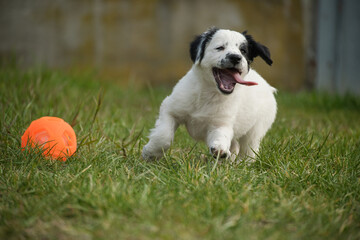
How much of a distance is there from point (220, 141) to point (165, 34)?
200 inches

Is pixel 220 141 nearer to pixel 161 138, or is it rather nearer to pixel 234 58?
pixel 161 138

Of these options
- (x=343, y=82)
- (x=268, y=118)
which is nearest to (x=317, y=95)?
(x=343, y=82)

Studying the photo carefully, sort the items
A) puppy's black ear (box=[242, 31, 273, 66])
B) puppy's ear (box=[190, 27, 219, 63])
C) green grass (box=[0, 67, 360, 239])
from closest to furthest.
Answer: green grass (box=[0, 67, 360, 239])
puppy's ear (box=[190, 27, 219, 63])
puppy's black ear (box=[242, 31, 273, 66])

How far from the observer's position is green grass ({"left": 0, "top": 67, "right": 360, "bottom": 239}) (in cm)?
196

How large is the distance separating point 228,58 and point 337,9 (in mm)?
5319

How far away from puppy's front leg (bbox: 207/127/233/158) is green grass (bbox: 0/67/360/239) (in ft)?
0.33

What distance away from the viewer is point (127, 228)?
6.18 ft

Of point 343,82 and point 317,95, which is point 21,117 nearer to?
point 317,95

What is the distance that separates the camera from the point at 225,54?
2.96 m

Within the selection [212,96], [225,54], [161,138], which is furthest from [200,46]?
[161,138]

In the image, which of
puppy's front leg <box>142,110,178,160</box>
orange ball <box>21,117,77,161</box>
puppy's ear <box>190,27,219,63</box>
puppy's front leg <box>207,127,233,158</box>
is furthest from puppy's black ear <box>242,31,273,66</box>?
orange ball <box>21,117,77,161</box>

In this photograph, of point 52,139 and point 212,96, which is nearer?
point 52,139

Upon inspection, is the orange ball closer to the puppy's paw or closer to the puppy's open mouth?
the puppy's paw

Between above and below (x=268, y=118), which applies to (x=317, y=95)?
below
